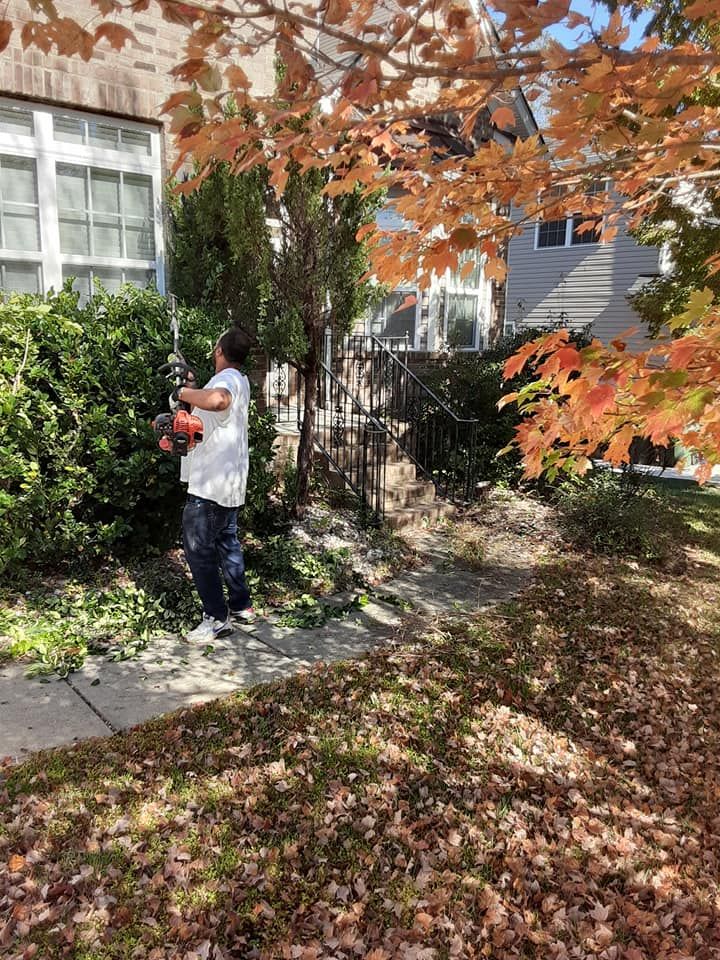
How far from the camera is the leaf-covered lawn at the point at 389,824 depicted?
261 centimetres

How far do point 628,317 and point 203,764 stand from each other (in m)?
18.9

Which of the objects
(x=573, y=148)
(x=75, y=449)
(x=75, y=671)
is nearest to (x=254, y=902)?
(x=75, y=671)

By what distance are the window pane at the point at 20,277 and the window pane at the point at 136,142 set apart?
148cm

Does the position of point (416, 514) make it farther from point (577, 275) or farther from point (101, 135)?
point (577, 275)

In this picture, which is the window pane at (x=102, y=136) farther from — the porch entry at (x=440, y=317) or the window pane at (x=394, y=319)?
the window pane at (x=394, y=319)

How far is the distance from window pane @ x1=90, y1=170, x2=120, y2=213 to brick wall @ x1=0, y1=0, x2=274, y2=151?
0.56 meters

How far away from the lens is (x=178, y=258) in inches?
264

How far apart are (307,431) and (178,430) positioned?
96.8 inches

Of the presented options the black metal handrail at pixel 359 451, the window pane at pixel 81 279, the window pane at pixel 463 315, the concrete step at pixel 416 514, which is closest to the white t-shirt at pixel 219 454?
the black metal handrail at pixel 359 451

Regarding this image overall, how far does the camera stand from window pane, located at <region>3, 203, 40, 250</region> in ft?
21.9

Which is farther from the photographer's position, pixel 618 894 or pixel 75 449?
pixel 75 449

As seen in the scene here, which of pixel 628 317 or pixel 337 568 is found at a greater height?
pixel 628 317

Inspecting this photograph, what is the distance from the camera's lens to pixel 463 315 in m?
13.0

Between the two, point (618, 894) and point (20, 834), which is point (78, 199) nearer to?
point (20, 834)
